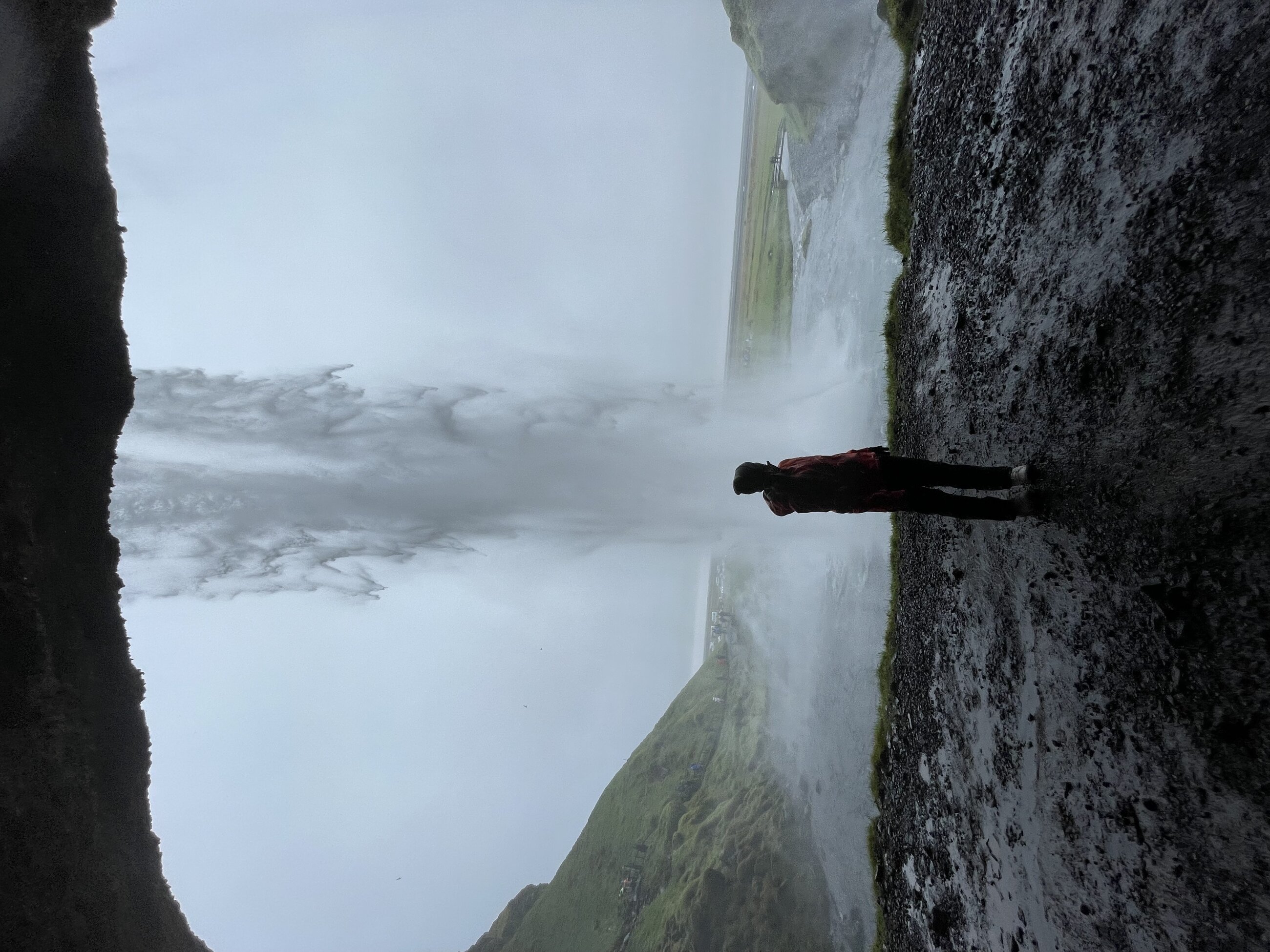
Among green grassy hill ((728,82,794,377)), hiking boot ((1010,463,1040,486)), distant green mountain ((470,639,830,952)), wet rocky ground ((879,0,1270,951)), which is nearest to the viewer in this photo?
wet rocky ground ((879,0,1270,951))

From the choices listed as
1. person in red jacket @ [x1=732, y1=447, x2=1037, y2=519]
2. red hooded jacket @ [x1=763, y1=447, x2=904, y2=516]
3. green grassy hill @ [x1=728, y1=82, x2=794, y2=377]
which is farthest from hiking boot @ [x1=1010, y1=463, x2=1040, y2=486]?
green grassy hill @ [x1=728, y1=82, x2=794, y2=377]

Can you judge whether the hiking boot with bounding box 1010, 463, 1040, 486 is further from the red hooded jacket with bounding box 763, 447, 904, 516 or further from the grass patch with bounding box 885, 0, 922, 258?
the grass patch with bounding box 885, 0, 922, 258

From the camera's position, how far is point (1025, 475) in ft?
16.8

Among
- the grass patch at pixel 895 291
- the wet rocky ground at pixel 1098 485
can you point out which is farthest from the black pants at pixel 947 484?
the grass patch at pixel 895 291

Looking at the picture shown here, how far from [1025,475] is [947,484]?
1.93 ft

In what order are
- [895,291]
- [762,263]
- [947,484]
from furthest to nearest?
[762,263]
[895,291]
[947,484]

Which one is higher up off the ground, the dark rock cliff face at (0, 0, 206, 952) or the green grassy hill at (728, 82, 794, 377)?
the green grassy hill at (728, 82, 794, 377)

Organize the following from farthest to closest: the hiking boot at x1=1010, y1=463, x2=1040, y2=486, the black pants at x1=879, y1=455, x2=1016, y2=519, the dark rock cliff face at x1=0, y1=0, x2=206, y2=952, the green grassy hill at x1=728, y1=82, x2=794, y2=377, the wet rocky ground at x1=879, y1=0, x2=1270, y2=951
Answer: the green grassy hill at x1=728, y1=82, x2=794, y2=377 → the dark rock cliff face at x1=0, y1=0, x2=206, y2=952 → the black pants at x1=879, y1=455, x2=1016, y2=519 → the hiking boot at x1=1010, y1=463, x2=1040, y2=486 → the wet rocky ground at x1=879, y1=0, x2=1270, y2=951

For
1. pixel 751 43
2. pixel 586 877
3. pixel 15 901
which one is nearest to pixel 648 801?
pixel 586 877

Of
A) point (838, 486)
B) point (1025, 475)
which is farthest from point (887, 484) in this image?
point (1025, 475)

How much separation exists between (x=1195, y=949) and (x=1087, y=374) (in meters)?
3.68

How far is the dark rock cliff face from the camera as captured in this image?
8656 millimetres

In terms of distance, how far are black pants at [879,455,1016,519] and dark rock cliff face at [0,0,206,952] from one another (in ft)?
37.1

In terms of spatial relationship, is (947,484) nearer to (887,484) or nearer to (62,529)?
(887,484)
